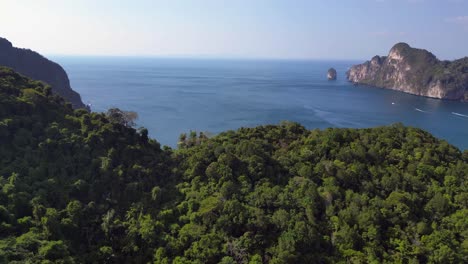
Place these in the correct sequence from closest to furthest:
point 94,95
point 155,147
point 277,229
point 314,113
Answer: point 277,229 → point 155,147 → point 314,113 → point 94,95

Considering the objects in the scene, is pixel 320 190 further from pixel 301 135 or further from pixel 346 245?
pixel 301 135

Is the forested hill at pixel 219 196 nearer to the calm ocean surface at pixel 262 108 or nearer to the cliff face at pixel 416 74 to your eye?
the calm ocean surface at pixel 262 108

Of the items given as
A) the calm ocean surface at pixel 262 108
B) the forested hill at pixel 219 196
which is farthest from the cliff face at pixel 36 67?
the forested hill at pixel 219 196

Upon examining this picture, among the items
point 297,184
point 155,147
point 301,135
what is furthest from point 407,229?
point 155,147

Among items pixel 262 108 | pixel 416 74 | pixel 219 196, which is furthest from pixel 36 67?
pixel 416 74

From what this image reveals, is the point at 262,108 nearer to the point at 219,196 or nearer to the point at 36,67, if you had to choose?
the point at 36,67

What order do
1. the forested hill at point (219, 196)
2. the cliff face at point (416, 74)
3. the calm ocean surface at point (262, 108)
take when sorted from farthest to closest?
the cliff face at point (416, 74), the calm ocean surface at point (262, 108), the forested hill at point (219, 196)

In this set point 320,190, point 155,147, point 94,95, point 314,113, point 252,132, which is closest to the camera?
point 320,190
